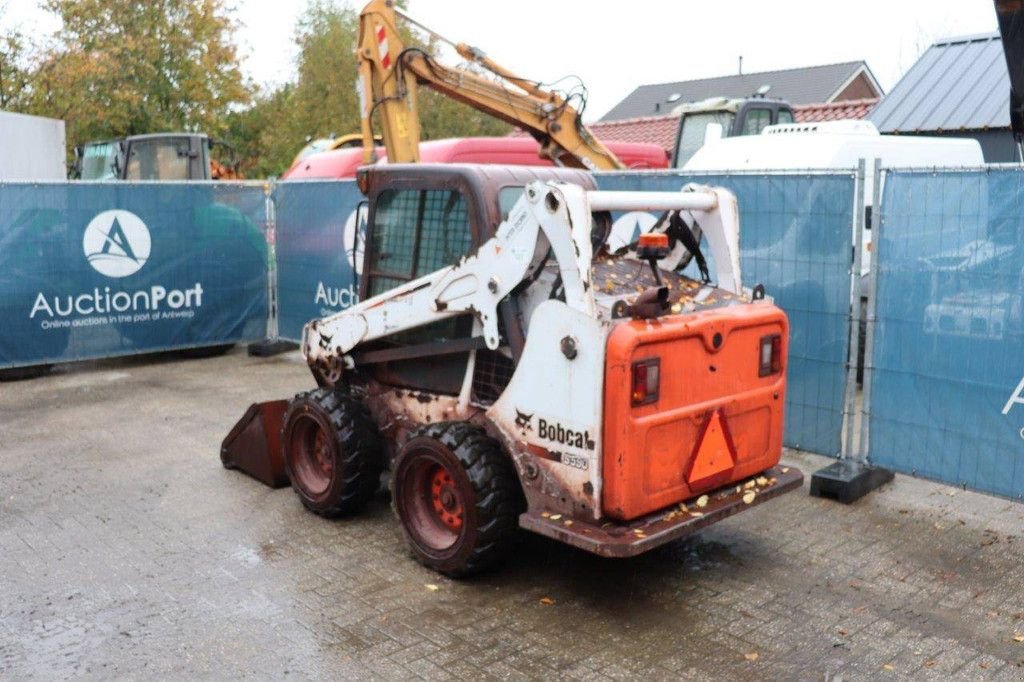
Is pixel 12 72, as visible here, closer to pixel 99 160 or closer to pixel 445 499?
pixel 99 160

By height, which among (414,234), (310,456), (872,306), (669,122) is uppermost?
(669,122)

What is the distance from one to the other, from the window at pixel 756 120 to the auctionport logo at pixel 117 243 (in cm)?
848

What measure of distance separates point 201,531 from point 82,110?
23.3 m

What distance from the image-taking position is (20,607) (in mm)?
5043

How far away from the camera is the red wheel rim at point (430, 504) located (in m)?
5.41

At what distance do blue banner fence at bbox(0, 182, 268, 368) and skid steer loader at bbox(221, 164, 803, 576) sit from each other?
5502 millimetres

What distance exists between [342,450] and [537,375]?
5.43 ft

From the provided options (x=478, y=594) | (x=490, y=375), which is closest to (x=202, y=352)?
(x=490, y=375)

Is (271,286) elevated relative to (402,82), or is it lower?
lower

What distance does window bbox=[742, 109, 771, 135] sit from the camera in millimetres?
14594

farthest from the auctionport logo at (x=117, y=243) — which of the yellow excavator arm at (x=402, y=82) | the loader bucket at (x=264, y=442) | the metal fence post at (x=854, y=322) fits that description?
the metal fence post at (x=854, y=322)

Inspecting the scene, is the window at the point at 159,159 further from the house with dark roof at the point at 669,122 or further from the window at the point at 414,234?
the window at the point at 414,234

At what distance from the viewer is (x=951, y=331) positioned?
20.5ft

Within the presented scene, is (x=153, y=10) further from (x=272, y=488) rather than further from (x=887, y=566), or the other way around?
(x=887, y=566)
